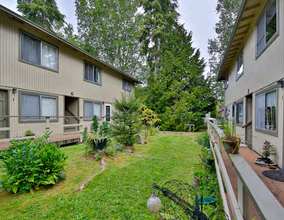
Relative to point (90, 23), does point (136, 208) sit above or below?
below

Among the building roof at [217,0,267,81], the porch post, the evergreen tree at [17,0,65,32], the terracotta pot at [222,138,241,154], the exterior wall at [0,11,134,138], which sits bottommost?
the porch post

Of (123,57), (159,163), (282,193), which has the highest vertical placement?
(123,57)

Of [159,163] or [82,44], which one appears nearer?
[159,163]

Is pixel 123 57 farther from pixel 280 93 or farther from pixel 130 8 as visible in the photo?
pixel 280 93

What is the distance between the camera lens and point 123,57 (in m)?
21.2

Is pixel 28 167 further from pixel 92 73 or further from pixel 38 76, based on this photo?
pixel 92 73

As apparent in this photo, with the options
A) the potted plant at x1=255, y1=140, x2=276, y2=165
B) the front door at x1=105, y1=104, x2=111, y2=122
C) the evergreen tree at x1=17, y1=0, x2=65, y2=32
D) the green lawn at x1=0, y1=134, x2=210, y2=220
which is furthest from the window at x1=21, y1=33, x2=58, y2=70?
the evergreen tree at x1=17, y1=0, x2=65, y2=32

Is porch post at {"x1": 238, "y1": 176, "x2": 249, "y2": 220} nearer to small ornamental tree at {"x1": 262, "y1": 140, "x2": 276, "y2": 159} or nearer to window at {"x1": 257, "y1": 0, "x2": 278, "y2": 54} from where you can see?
small ornamental tree at {"x1": 262, "y1": 140, "x2": 276, "y2": 159}

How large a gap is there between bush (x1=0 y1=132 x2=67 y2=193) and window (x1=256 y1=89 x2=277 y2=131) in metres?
5.62

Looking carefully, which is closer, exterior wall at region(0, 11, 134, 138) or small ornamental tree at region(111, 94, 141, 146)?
exterior wall at region(0, 11, 134, 138)

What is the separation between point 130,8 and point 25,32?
16327mm

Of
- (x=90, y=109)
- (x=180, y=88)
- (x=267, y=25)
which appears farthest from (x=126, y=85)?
(x=267, y=25)

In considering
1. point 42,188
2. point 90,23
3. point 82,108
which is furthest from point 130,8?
point 42,188

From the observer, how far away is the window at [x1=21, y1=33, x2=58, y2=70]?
678cm
